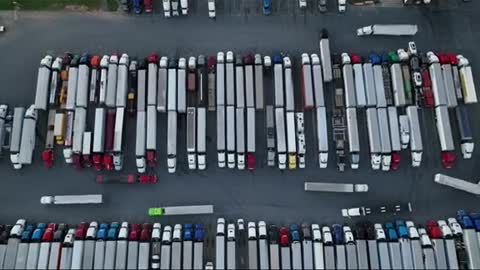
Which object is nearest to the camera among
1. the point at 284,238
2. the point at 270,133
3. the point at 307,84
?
the point at 284,238

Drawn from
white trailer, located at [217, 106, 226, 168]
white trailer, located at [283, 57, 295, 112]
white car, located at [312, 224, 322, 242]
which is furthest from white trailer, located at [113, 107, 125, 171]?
white car, located at [312, 224, 322, 242]

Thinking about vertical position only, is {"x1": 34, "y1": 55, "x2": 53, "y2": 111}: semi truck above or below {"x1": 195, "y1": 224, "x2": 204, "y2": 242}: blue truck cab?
above

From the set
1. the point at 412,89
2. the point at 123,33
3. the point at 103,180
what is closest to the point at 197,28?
the point at 123,33

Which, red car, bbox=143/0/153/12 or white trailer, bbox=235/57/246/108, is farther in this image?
red car, bbox=143/0/153/12

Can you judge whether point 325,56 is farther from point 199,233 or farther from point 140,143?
point 199,233

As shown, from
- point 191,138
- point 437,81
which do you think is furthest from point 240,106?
point 437,81

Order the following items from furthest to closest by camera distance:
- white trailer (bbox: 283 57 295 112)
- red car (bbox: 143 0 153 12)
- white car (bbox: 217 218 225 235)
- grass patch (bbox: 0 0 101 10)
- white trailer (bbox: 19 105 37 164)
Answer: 1. grass patch (bbox: 0 0 101 10)
2. red car (bbox: 143 0 153 12)
3. white trailer (bbox: 283 57 295 112)
4. white trailer (bbox: 19 105 37 164)
5. white car (bbox: 217 218 225 235)

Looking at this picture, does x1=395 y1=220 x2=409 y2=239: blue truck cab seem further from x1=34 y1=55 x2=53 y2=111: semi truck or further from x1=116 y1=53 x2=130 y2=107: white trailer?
x1=34 y1=55 x2=53 y2=111: semi truck
